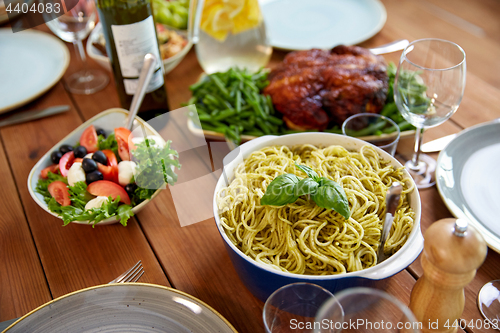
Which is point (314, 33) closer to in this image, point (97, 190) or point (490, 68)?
point (490, 68)

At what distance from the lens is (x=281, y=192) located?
816 millimetres

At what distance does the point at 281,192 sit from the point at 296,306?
229 mm

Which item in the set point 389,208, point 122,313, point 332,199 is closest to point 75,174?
point 122,313

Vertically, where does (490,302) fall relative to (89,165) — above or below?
below

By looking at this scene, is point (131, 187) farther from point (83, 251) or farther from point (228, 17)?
point (228, 17)

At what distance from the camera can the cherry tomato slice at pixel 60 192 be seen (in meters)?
1.00

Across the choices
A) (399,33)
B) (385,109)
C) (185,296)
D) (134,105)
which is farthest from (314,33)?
(185,296)

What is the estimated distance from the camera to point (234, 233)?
0.88m

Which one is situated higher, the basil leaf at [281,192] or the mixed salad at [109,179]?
the basil leaf at [281,192]

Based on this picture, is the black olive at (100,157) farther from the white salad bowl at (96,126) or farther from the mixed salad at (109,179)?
the white salad bowl at (96,126)

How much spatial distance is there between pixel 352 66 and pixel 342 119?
20 centimetres

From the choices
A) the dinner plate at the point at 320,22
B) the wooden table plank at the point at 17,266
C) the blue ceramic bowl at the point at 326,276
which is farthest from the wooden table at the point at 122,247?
the dinner plate at the point at 320,22

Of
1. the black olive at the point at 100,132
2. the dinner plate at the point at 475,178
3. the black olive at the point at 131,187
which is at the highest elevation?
the black olive at the point at 100,132

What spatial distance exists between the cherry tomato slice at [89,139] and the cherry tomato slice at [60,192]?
167mm
